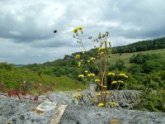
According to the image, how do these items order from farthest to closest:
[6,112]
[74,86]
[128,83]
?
[74,86] → [128,83] → [6,112]

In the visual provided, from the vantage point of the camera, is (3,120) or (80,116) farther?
(3,120)

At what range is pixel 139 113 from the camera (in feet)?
11.2

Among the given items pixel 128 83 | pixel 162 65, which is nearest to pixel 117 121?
pixel 128 83

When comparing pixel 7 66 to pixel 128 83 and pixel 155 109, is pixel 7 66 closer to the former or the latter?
pixel 128 83

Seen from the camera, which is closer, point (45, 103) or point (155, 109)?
point (45, 103)

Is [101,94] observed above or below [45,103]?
below

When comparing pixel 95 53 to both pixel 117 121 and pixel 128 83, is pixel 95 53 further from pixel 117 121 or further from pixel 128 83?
pixel 128 83

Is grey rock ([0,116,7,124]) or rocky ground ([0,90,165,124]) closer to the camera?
rocky ground ([0,90,165,124])

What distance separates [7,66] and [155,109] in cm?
2081

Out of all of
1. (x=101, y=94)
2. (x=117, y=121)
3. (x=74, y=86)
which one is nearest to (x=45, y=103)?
(x=117, y=121)

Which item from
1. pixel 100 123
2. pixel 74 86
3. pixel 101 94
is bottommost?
pixel 74 86

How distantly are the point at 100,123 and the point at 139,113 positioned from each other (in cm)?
30

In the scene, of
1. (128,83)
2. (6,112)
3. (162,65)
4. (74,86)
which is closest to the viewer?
(6,112)

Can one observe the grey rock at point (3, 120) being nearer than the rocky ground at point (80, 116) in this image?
No
